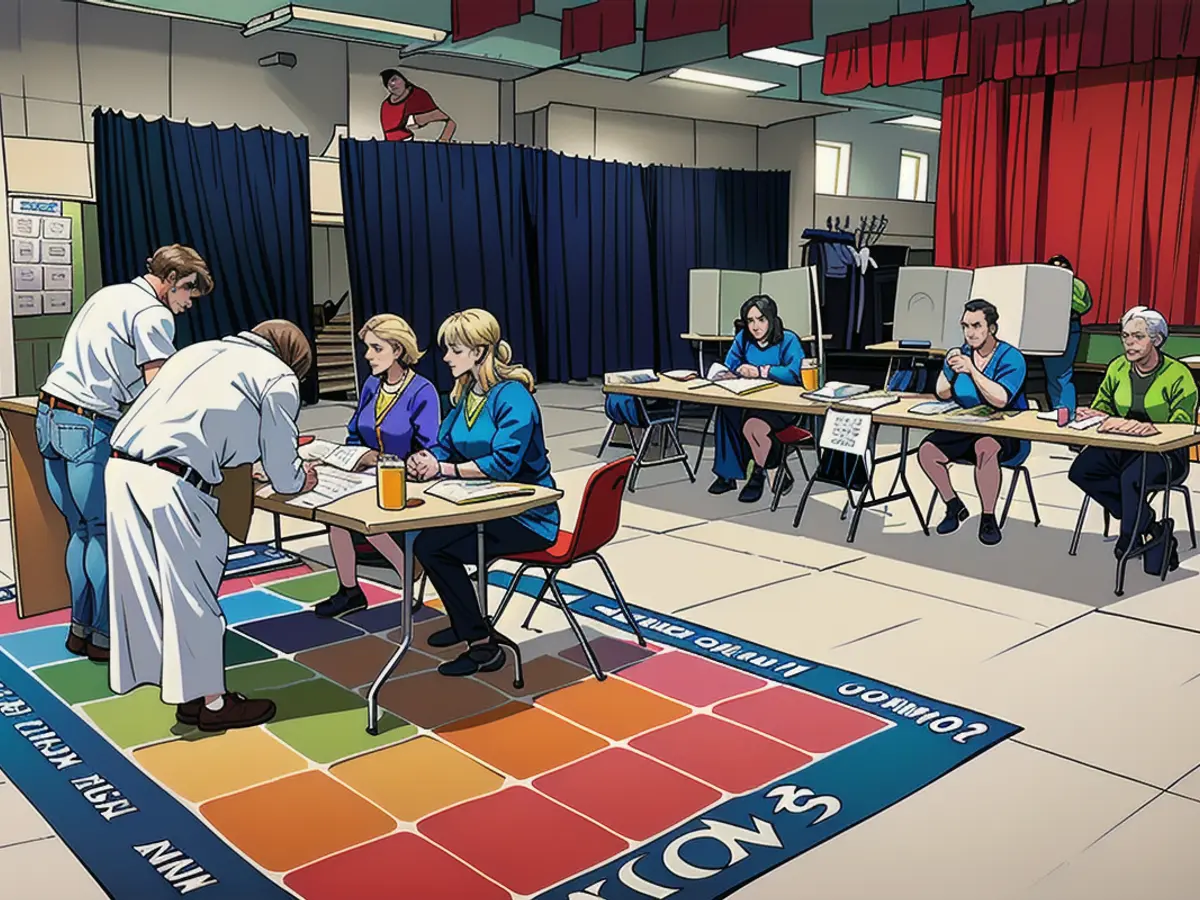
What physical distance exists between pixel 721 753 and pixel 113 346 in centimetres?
205

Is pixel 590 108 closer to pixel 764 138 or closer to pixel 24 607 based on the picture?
pixel 764 138

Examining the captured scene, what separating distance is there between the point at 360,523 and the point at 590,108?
921 centimetres

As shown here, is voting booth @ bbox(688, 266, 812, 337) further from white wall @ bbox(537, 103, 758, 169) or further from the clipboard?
the clipboard

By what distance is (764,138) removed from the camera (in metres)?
12.4

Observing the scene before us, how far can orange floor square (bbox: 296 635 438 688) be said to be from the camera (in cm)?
322

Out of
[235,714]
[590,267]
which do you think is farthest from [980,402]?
[590,267]

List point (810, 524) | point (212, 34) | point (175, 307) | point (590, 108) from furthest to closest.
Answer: point (590, 108) → point (212, 34) → point (810, 524) → point (175, 307)

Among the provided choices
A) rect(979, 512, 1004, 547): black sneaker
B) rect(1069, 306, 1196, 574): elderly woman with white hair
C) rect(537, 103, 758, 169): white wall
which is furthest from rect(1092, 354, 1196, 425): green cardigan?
rect(537, 103, 758, 169): white wall

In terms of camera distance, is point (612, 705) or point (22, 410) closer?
point (612, 705)

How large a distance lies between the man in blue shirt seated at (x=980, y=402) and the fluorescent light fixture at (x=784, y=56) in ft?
16.7

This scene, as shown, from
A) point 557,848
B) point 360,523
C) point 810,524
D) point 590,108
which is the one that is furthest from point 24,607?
point 590,108

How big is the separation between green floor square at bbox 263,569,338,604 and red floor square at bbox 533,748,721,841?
173 centimetres

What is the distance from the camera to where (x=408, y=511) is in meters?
2.78

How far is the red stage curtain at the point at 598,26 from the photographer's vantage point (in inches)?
282
